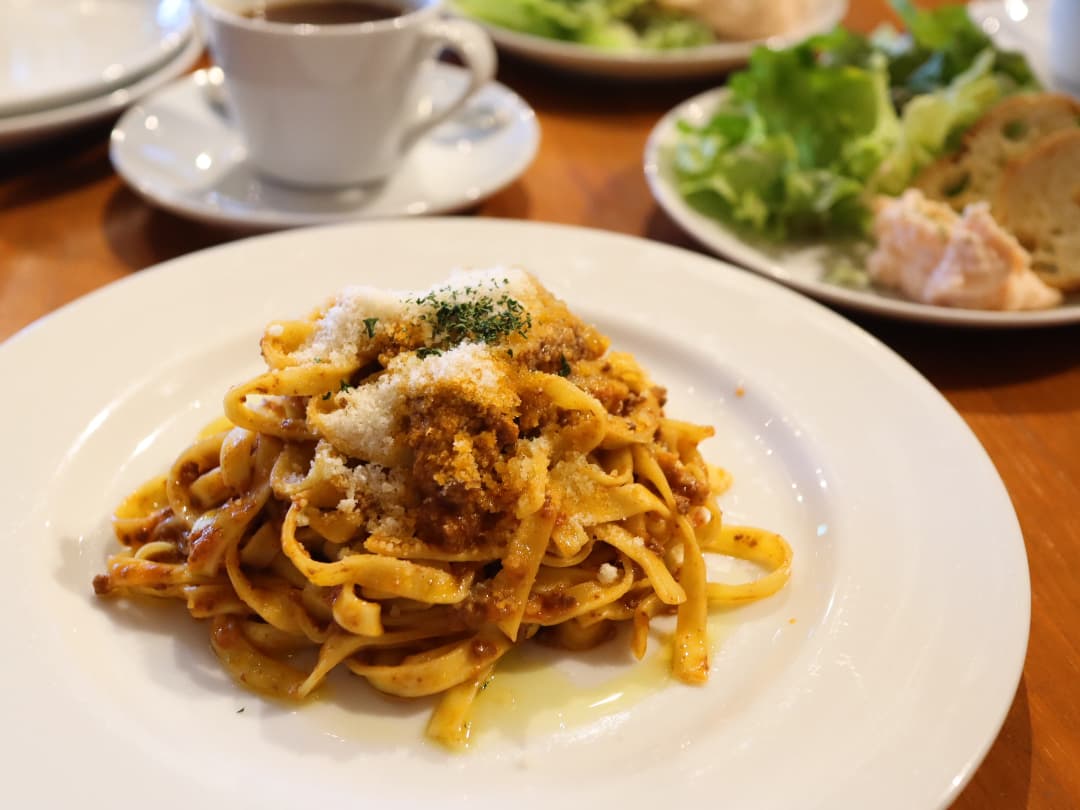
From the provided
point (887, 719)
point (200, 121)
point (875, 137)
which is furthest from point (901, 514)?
point (200, 121)

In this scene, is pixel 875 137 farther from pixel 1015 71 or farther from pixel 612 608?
pixel 612 608

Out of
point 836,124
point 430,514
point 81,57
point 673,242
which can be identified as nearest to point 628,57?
point 836,124

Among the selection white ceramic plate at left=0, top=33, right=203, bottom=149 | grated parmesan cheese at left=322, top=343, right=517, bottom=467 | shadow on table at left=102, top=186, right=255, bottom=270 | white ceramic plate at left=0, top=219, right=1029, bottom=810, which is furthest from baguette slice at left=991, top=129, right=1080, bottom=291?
white ceramic plate at left=0, top=33, right=203, bottom=149

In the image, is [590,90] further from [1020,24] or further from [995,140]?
[1020,24]

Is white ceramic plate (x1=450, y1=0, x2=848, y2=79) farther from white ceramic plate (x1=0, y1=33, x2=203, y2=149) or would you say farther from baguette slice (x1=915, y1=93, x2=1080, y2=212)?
white ceramic plate (x1=0, y1=33, x2=203, y2=149)

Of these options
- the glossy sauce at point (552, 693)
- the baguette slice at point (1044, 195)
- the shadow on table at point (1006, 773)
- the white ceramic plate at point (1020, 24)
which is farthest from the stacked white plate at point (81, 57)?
the white ceramic plate at point (1020, 24)
